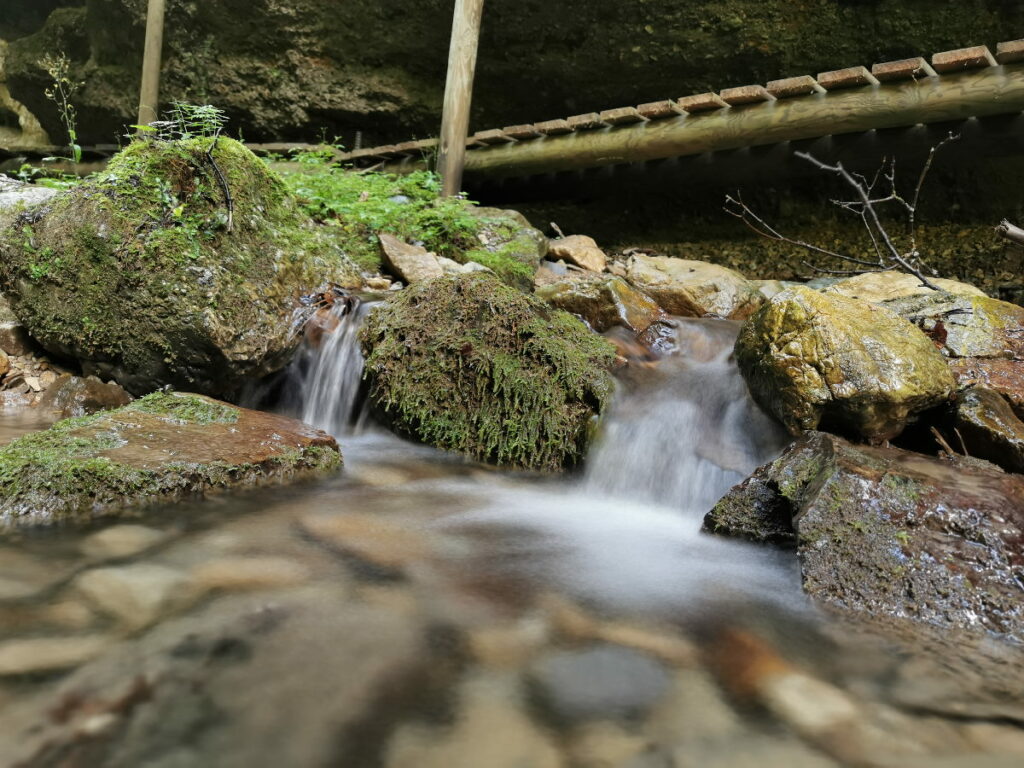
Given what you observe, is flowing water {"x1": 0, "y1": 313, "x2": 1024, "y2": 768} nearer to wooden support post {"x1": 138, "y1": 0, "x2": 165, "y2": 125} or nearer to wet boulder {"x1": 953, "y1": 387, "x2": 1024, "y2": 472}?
wet boulder {"x1": 953, "y1": 387, "x2": 1024, "y2": 472}

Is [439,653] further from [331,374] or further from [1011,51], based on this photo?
[1011,51]

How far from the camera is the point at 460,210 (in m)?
5.92

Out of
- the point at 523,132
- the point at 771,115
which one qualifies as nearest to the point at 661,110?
the point at 771,115

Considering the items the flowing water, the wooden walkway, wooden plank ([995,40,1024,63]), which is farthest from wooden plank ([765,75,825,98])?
the flowing water

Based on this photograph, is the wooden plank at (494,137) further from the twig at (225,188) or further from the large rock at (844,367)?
the large rock at (844,367)

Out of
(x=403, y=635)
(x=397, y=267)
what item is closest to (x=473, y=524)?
(x=403, y=635)

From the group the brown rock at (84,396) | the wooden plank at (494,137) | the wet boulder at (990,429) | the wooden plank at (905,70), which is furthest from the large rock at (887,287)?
the brown rock at (84,396)

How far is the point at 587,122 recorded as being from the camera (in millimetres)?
7047

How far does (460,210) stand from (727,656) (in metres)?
4.83

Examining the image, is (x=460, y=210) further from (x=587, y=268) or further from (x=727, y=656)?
(x=727, y=656)

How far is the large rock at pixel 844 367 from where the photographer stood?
120 inches

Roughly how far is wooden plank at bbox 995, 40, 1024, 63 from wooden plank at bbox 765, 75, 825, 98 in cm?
127

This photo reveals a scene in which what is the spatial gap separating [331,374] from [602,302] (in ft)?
6.44

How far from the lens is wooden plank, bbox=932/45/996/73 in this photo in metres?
5.08
